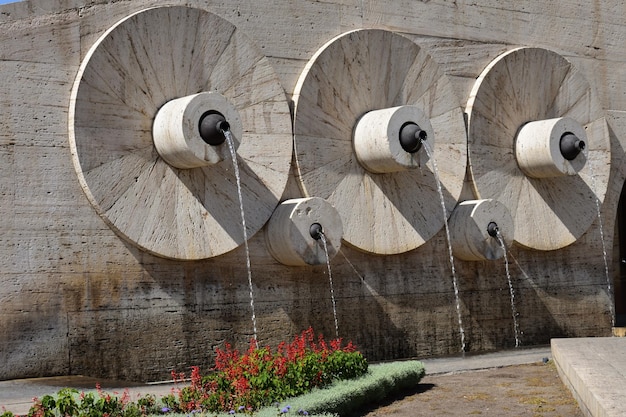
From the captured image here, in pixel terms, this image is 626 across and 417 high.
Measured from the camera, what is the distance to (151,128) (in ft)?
41.7

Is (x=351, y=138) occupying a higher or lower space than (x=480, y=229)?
higher

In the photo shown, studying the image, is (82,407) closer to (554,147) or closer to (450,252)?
(450,252)

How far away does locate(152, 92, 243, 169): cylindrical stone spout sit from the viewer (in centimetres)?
1224

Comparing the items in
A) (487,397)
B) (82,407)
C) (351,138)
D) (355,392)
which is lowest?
(487,397)

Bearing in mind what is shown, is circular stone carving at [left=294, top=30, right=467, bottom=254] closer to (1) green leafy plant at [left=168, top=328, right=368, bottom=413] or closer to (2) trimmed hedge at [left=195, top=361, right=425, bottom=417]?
(2) trimmed hedge at [left=195, top=361, right=425, bottom=417]

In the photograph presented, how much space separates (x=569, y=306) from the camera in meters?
16.8

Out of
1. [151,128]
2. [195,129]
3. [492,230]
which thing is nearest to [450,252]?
[492,230]

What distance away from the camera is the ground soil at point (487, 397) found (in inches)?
361

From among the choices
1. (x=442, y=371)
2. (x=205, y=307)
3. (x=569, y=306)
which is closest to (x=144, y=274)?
(x=205, y=307)

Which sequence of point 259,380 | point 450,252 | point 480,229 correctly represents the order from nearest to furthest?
point 259,380 < point 480,229 < point 450,252

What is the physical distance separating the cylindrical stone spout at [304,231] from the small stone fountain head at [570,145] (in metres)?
3.85

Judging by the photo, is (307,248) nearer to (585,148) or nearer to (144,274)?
(144,274)

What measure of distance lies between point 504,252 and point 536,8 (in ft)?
12.9

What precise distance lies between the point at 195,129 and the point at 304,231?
1835 mm
